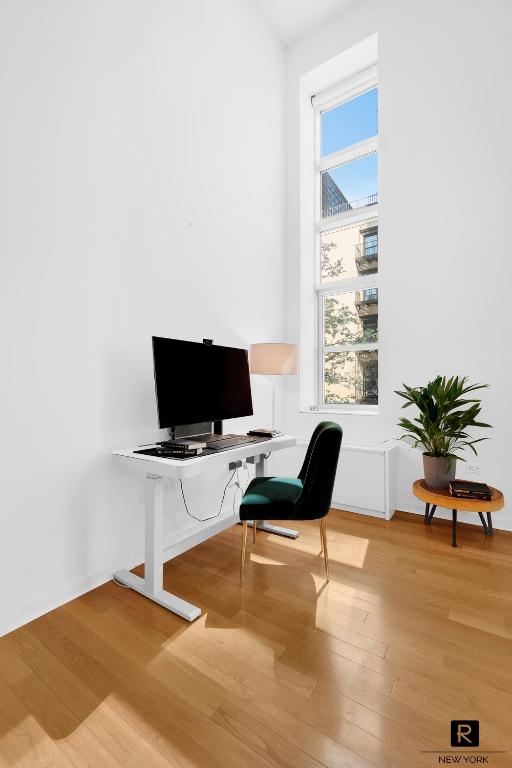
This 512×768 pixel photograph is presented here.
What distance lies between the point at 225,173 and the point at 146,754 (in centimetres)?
352

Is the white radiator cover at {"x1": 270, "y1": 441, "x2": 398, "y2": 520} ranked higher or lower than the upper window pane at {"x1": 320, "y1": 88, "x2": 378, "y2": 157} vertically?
lower

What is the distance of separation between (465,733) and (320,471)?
1054mm

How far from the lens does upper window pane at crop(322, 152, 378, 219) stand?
12.7 ft

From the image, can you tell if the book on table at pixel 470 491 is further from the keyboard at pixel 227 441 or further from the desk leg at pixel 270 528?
the keyboard at pixel 227 441

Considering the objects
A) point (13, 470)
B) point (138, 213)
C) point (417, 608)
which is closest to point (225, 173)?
point (138, 213)

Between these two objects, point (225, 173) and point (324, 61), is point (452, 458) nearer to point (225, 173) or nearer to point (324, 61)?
point (225, 173)

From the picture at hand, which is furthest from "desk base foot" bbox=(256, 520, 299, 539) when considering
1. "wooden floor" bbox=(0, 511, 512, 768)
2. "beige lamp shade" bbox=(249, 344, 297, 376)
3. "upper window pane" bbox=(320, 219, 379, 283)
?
"upper window pane" bbox=(320, 219, 379, 283)

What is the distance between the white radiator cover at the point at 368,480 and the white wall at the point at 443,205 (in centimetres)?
24

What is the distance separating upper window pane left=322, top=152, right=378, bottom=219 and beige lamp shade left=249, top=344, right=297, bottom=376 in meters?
1.98

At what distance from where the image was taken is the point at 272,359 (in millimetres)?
3104

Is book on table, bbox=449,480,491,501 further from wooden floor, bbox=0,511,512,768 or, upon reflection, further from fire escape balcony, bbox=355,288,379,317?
fire escape balcony, bbox=355,288,379,317

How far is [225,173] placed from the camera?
304 centimetres

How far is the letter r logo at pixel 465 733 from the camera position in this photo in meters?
1.15

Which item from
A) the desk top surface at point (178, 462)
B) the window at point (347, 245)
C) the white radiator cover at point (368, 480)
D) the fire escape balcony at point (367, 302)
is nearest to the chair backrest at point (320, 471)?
the desk top surface at point (178, 462)
